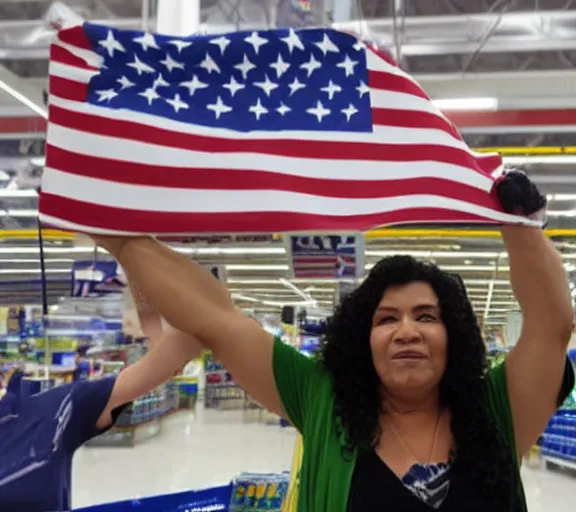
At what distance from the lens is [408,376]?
5.71 ft

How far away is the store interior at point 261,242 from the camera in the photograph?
5.07 metres

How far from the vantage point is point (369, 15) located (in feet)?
21.0

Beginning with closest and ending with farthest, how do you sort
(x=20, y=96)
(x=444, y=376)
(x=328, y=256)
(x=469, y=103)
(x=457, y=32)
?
(x=444, y=376) → (x=328, y=256) → (x=457, y=32) → (x=469, y=103) → (x=20, y=96)

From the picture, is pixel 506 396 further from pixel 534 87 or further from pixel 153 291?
pixel 534 87

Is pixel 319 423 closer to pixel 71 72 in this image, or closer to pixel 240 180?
pixel 240 180

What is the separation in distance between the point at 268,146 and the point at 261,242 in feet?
18.4

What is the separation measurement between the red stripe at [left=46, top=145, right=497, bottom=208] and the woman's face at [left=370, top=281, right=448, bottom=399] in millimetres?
326

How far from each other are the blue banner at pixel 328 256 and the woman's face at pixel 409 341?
3.29m

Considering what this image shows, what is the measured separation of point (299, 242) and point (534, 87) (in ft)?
11.2

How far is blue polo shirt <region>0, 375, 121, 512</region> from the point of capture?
7.90 ft

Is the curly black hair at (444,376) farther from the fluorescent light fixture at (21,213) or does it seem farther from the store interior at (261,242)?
the fluorescent light fixture at (21,213)

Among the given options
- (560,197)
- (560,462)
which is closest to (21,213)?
(560,197)

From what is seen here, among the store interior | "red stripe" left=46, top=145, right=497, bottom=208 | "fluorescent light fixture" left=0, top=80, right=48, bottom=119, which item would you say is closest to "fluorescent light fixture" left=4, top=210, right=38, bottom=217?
the store interior

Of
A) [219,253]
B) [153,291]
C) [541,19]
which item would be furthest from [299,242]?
[219,253]
